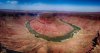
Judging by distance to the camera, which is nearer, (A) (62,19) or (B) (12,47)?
(B) (12,47)

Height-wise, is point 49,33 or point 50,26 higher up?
point 50,26

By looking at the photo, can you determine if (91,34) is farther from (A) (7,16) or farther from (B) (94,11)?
(A) (7,16)

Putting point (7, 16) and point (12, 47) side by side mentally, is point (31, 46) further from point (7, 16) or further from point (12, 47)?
point (7, 16)

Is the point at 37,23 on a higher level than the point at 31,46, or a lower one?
higher

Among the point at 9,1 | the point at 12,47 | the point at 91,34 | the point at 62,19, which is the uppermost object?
the point at 9,1

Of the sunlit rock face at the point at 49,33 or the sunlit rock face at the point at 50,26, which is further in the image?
the sunlit rock face at the point at 50,26

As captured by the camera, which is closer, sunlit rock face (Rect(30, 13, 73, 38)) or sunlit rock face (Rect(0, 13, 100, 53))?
sunlit rock face (Rect(0, 13, 100, 53))

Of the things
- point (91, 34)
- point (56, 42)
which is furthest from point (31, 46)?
point (91, 34)
